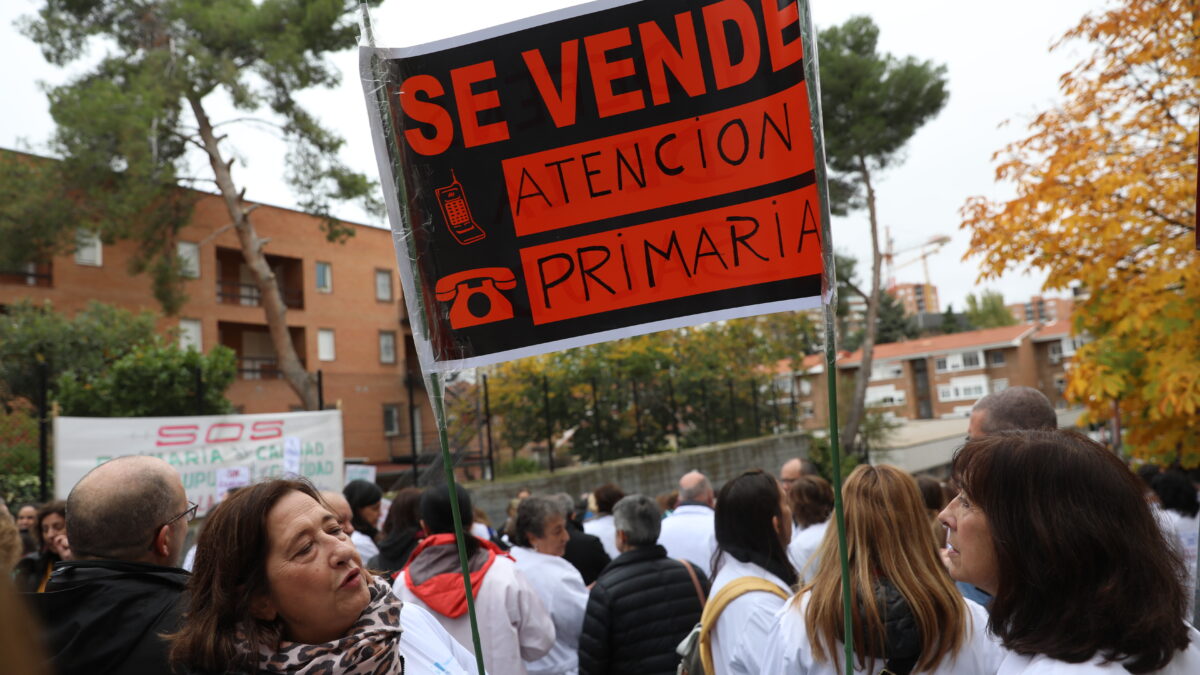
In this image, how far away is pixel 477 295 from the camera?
8.57ft

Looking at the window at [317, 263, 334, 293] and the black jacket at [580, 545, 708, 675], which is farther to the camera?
the window at [317, 263, 334, 293]

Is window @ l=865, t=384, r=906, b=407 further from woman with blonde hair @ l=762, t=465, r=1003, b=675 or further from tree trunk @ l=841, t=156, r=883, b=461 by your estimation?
woman with blonde hair @ l=762, t=465, r=1003, b=675

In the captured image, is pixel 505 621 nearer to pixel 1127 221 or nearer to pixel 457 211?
pixel 457 211

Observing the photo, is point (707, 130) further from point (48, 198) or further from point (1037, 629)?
point (48, 198)

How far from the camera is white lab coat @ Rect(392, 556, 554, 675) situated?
4.39 metres

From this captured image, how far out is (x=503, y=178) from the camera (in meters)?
2.62

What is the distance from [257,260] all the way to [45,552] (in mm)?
17406

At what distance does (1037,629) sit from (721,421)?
71.0 ft

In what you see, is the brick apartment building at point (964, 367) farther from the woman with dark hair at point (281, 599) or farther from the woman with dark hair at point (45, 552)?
the woman with dark hair at point (281, 599)

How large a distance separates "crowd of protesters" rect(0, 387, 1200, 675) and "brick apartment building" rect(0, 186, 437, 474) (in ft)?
61.9

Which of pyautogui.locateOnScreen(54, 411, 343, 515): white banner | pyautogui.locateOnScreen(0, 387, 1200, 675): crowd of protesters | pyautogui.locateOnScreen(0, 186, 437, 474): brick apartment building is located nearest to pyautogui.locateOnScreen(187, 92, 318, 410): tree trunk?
pyautogui.locateOnScreen(0, 186, 437, 474): brick apartment building

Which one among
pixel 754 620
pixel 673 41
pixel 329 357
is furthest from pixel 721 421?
pixel 673 41

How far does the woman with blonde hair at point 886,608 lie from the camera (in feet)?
9.74

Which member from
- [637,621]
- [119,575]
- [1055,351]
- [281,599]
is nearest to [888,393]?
[1055,351]
